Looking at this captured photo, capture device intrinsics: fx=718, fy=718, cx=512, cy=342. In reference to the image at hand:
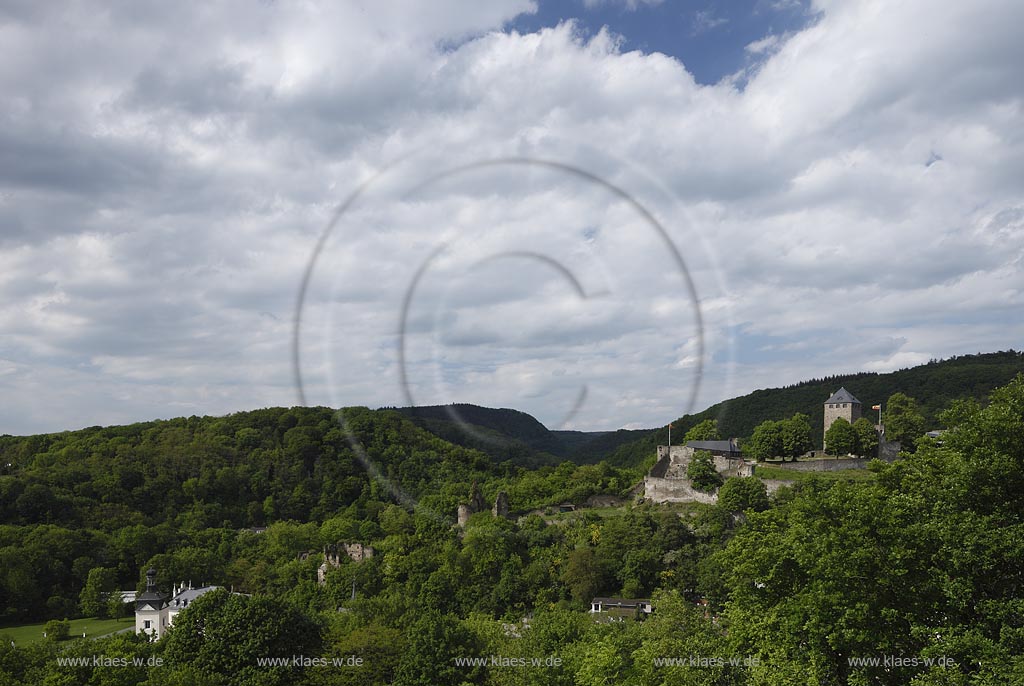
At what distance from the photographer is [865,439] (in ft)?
159

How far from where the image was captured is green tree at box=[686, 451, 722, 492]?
4744 cm

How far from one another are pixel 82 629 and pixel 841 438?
50.7 metres

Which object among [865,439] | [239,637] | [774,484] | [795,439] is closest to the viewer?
[239,637]

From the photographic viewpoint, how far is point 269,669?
23562mm

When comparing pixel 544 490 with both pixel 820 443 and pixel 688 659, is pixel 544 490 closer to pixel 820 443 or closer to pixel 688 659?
pixel 820 443

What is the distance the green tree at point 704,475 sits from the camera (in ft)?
156

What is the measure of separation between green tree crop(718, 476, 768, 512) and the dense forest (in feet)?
0.58

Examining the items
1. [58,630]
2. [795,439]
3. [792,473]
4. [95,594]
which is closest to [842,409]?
[795,439]

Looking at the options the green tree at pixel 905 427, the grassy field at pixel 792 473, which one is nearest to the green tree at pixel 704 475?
the grassy field at pixel 792 473

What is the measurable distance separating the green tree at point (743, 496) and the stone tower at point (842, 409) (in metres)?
12.5

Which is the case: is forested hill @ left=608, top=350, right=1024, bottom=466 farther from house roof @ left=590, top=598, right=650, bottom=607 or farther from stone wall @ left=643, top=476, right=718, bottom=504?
house roof @ left=590, top=598, right=650, bottom=607

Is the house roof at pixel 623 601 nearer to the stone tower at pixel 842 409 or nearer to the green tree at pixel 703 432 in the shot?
the green tree at pixel 703 432

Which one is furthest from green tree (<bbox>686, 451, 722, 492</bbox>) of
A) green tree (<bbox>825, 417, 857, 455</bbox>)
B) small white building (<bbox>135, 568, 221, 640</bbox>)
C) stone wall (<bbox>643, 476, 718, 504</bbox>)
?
small white building (<bbox>135, 568, 221, 640</bbox>)

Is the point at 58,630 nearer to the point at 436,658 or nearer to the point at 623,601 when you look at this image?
the point at 436,658
